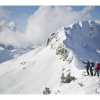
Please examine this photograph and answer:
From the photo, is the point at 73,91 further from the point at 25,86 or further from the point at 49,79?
the point at 25,86

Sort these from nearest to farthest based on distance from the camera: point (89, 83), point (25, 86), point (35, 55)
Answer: point (89, 83) → point (25, 86) → point (35, 55)

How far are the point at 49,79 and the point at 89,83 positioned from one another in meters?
44.7

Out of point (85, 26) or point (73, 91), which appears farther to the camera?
point (85, 26)

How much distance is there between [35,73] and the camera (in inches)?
3223

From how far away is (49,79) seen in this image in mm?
70812
